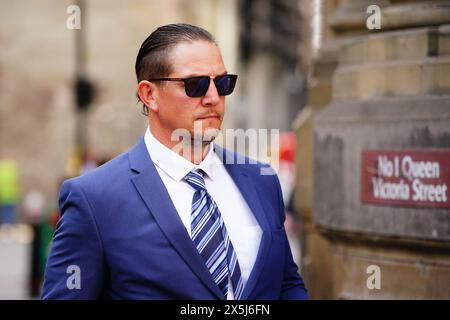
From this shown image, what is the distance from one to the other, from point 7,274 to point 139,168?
43.0 feet

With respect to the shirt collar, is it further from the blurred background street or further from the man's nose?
the blurred background street

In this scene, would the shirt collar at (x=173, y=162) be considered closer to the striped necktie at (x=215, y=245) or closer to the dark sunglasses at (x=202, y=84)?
the striped necktie at (x=215, y=245)

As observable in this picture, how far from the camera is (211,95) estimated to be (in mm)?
3398

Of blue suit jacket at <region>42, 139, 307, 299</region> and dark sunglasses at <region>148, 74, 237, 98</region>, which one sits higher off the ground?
dark sunglasses at <region>148, 74, 237, 98</region>

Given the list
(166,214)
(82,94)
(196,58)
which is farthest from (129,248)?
(82,94)

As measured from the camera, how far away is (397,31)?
579cm

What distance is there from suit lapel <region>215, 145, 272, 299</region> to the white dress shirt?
0.9 inches

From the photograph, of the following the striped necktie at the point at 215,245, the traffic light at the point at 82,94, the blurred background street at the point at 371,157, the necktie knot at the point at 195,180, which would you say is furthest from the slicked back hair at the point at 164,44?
the traffic light at the point at 82,94

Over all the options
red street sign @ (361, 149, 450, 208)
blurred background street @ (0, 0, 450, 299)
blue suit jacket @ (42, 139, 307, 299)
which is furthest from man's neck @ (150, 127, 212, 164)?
red street sign @ (361, 149, 450, 208)

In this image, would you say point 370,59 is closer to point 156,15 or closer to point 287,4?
point 156,15

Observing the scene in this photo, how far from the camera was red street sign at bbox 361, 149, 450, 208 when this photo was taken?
17.0 ft

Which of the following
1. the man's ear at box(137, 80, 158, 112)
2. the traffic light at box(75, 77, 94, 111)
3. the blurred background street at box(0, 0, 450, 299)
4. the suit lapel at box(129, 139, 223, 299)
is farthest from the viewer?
the traffic light at box(75, 77, 94, 111)

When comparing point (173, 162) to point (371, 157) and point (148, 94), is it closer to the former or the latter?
point (148, 94)

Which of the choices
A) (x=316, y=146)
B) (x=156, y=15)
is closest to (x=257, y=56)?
(x=156, y=15)
